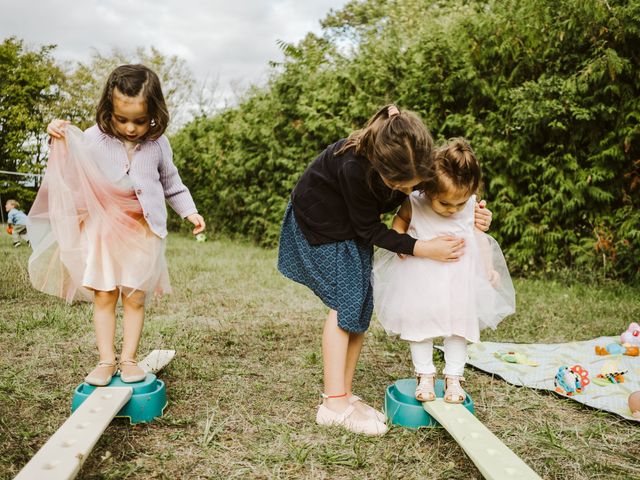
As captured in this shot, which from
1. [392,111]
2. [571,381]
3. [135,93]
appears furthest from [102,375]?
[571,381]

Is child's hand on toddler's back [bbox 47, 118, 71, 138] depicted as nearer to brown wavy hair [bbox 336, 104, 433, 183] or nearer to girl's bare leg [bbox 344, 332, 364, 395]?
brown wavy hair [bbox 336, 104, 433, 183]

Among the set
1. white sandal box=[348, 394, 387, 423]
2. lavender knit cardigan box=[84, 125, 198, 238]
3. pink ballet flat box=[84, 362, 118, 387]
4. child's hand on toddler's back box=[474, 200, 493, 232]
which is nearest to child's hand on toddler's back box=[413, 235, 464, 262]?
child's hand on toddler's back box=[474, 200, 493, 232]

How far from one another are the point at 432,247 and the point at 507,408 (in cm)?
84

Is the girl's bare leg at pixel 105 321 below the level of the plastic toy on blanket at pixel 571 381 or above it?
above

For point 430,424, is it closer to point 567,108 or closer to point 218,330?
point 218,330

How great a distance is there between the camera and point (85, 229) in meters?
2.17

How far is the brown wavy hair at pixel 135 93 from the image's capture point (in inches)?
79.7

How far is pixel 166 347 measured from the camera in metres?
3.01

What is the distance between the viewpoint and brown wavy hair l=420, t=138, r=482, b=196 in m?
1.93

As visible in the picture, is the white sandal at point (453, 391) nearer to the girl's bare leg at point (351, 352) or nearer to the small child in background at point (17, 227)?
the girl's bare leg at point (351, 352)

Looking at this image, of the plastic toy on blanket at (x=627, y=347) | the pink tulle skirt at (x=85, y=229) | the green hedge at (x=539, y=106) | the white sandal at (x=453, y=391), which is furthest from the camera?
the green hedge at (x=539, y=106)

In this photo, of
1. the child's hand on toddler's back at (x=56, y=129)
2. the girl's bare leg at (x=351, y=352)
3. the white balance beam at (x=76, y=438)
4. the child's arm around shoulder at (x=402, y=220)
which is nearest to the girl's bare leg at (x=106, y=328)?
the white balance beam at (x=76, y=438)

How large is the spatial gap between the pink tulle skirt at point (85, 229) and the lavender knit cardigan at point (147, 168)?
0.03 m

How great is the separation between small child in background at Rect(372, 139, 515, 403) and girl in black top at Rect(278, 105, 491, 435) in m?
0.07
